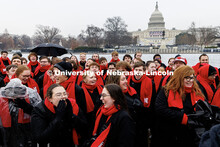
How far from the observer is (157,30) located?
353 feet

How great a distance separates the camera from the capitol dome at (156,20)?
109 m

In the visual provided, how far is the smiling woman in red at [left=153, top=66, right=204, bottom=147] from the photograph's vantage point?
11.3ft

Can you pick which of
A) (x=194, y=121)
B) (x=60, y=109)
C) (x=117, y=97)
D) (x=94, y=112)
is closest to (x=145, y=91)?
(x=94, y=112)

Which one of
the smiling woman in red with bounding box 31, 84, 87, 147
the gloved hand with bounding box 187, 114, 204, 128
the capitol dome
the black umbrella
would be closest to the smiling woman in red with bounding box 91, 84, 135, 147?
the smiling woman in red with bounding box 31, 84, 87, 147

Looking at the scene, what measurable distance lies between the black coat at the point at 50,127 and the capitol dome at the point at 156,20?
111 metres

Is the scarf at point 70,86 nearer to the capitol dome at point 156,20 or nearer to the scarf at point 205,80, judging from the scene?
the scarf at point 205,80

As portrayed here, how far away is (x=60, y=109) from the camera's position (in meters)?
2.94

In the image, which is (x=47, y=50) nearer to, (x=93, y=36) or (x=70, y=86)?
(x=70, y=86)

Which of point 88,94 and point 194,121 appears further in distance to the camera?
point 88,94

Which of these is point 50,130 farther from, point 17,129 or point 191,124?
point 191,124

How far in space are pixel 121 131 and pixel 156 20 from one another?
112 metres

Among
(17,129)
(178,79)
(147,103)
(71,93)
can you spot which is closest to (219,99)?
(178,79)

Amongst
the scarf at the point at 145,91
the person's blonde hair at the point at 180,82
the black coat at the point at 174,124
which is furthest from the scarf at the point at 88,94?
the person's blonde hair at the point at 180,82

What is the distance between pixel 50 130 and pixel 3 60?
286 inches
